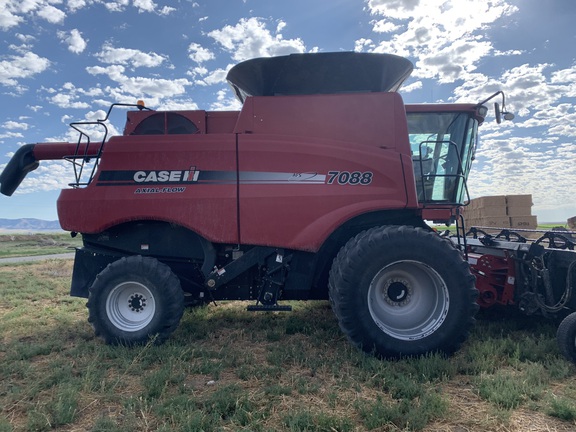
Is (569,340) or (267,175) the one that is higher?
(267,175)

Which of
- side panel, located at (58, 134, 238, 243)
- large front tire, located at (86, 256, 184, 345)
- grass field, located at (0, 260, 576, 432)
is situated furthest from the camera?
side panel, located at (58, 134, 238, 243)

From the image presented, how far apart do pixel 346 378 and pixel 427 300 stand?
1.33 m

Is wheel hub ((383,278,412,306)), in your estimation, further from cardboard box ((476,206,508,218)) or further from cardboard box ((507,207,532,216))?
cardboard box ((507,207,532,216))

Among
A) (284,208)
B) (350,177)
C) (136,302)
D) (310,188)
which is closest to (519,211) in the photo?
(350,177)

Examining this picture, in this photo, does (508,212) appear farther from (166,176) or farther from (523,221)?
(166,176)

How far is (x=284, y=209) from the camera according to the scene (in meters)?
4.39

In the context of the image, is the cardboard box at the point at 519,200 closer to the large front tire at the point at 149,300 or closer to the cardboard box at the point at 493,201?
the cardboard box at the point at 493,201

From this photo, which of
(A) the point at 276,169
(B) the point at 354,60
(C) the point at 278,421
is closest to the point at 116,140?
(A) the point at 276,169

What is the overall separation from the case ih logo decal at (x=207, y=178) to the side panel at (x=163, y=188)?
1 cm

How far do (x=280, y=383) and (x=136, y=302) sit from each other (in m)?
2.10

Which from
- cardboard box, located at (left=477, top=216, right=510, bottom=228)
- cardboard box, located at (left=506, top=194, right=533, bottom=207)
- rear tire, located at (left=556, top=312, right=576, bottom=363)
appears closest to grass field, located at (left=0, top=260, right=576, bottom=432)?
rear tire, located at (left=556, top=312, right=576, bottom=363)

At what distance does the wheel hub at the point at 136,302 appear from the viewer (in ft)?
15.0

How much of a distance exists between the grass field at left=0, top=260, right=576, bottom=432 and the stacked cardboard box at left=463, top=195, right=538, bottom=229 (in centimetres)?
834

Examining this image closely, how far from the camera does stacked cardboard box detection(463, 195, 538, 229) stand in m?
12.6
